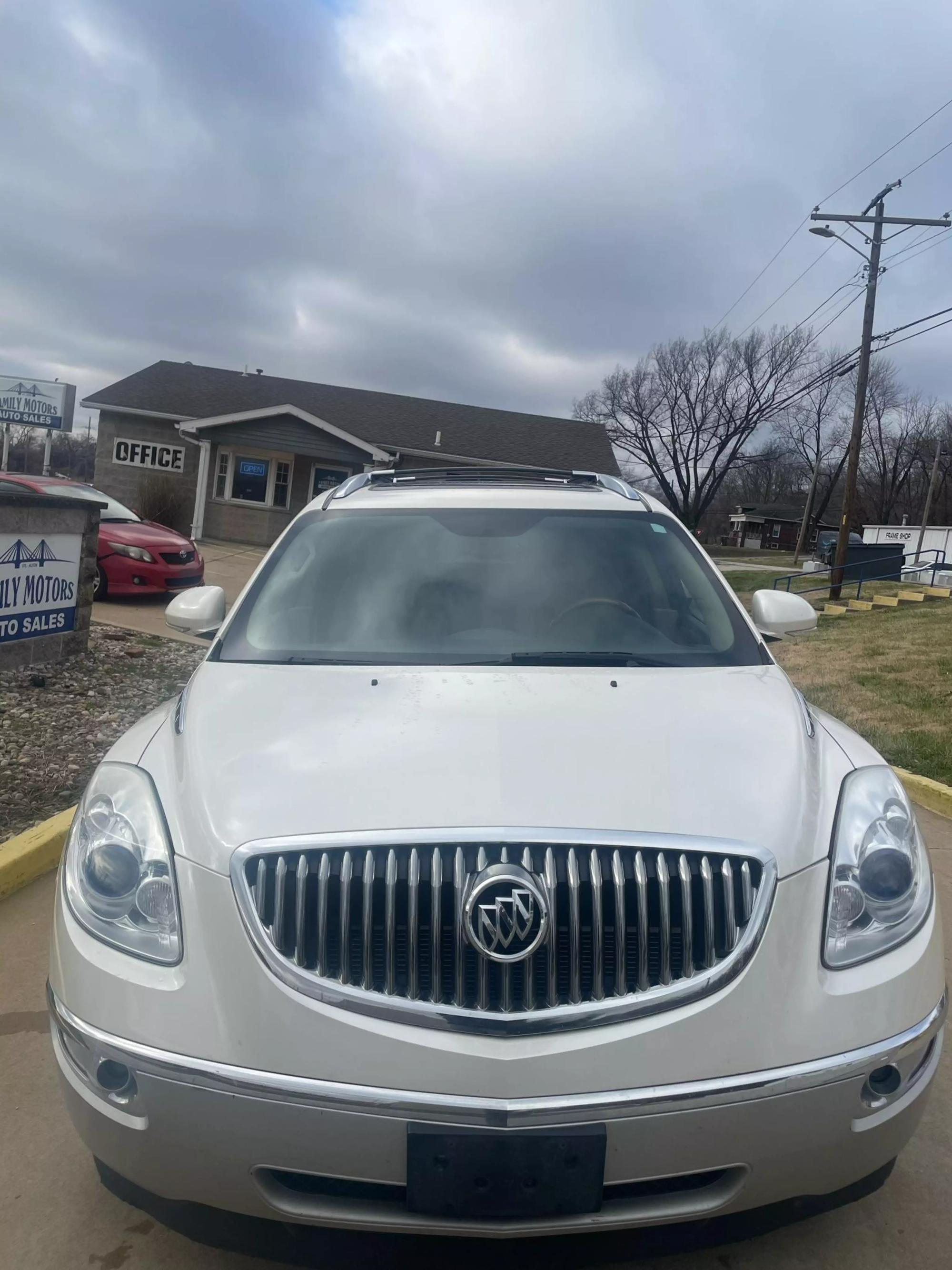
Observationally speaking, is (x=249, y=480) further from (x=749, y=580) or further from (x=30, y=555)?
(x=30, y=555)

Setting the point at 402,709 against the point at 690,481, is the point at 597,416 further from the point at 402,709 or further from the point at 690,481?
the point at 402,709

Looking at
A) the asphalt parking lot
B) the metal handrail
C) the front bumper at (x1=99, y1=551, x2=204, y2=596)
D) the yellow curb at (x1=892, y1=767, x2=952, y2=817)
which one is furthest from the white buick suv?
the metal handrail

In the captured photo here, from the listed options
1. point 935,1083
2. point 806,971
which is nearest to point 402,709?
point 806,971

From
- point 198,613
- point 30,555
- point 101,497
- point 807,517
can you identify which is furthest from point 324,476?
point 807,517

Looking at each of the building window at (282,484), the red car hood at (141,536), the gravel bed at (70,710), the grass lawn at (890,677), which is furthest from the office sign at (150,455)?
the gravel bed at (70,710)

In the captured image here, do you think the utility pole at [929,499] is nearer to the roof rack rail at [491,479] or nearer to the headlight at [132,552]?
the headlight at [132,552]

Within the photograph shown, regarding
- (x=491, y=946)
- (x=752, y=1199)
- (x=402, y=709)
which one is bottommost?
(x=752, y=1199)

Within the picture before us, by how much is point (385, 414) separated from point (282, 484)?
545 centimetres

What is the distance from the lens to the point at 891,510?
75.0m

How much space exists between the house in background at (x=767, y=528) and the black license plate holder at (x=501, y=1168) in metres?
94.6

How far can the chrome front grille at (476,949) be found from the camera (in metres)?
1.82

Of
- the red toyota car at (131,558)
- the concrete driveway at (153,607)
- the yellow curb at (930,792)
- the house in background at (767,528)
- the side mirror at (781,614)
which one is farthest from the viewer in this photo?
the house in background at (767,528)

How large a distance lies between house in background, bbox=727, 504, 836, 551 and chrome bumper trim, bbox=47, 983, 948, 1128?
94.5m

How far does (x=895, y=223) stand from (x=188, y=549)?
17.9 meters
